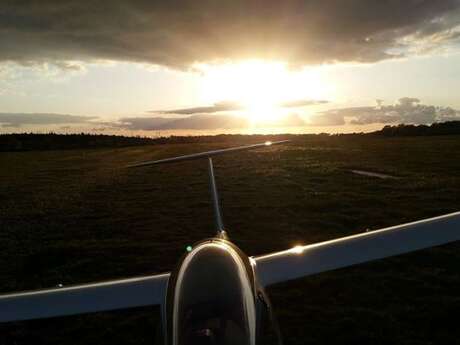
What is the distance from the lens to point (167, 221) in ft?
45.9

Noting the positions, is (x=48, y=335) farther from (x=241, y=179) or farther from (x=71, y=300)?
(x=241, y=179)

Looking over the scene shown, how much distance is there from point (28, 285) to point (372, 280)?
22.9 ft

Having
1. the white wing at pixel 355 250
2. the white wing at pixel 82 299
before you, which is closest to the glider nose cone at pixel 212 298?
the white wing at pixel 82 299

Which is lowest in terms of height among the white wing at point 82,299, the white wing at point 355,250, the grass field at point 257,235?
the grass field at point 257,235

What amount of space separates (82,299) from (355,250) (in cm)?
409

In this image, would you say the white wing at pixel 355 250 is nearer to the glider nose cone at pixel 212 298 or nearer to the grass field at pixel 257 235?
the grass field at pixel 257 235

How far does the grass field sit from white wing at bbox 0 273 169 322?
106 cm

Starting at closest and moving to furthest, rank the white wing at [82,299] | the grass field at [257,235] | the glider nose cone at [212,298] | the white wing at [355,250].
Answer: the glider nose cone at [212,298], the white wing at [82,299], the white wing at [355,250], the grass field at [257,235]

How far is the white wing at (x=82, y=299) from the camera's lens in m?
5.65

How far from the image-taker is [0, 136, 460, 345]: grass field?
6883 mm

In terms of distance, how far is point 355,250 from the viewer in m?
6.67

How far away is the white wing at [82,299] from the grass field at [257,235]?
1.06 m

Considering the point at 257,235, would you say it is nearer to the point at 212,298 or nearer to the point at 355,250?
the point at 355,250

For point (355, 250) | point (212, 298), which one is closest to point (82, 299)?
point (212, 298)
